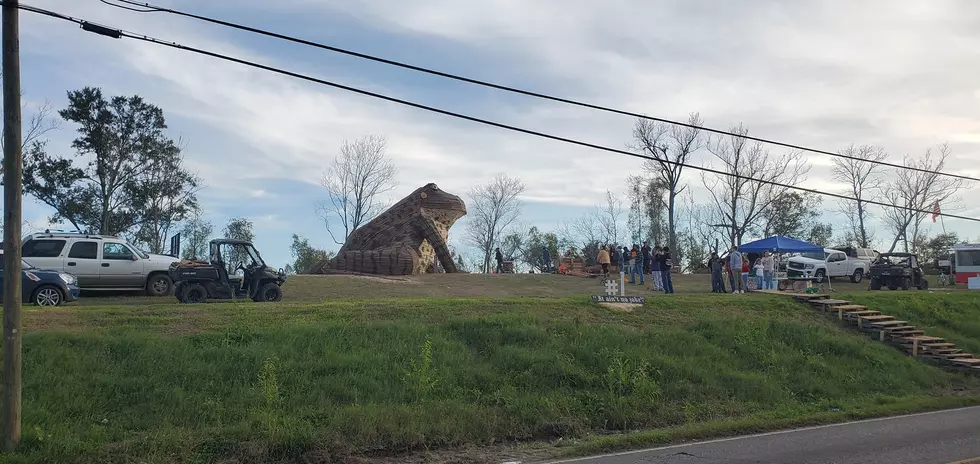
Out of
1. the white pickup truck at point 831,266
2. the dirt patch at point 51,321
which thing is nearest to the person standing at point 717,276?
the white pickup truck at point 831,266

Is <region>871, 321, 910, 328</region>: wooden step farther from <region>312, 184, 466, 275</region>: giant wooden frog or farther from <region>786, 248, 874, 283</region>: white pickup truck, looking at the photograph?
<region>312, 184, 466, 275</region>: giant wooden frog

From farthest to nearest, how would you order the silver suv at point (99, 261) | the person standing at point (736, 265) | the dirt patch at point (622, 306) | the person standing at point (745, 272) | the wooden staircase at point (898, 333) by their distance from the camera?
1. the person standing at point (745, 272)
2. the person standing at point (736, 265)
3. the silver suv at point (99, 261)
4. the dirt patch at point (622, 306)
5. the wooden staircase at point (898, 333)

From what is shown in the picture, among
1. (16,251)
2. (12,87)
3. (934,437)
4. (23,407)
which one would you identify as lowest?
(934,437)

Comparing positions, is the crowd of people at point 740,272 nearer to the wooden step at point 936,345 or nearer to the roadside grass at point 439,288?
the roadside grass at point 439,288

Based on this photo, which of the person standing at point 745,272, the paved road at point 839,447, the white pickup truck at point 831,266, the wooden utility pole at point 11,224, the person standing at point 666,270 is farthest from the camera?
the white pickup truck at point 831,266

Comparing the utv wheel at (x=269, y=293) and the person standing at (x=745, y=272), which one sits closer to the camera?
the utv wheel at (x=269, y=293)

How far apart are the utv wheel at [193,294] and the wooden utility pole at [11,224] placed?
31.0ft

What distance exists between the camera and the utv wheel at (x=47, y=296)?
1716 cm

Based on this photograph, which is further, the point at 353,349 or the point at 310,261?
the point at 310,261

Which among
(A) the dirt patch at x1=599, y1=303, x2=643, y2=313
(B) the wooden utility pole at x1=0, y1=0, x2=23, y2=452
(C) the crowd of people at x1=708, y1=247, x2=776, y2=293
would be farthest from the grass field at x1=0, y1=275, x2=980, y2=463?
(C) the crowd of people at x1=708, y1=247, x2=776, y2=293

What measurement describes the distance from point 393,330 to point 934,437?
9.54 meters

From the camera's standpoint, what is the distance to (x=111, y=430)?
9797 mm

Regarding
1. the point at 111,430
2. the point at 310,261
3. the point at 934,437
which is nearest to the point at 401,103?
the point at 111,430

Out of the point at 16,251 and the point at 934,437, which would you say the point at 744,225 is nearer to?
the point at 934,437
